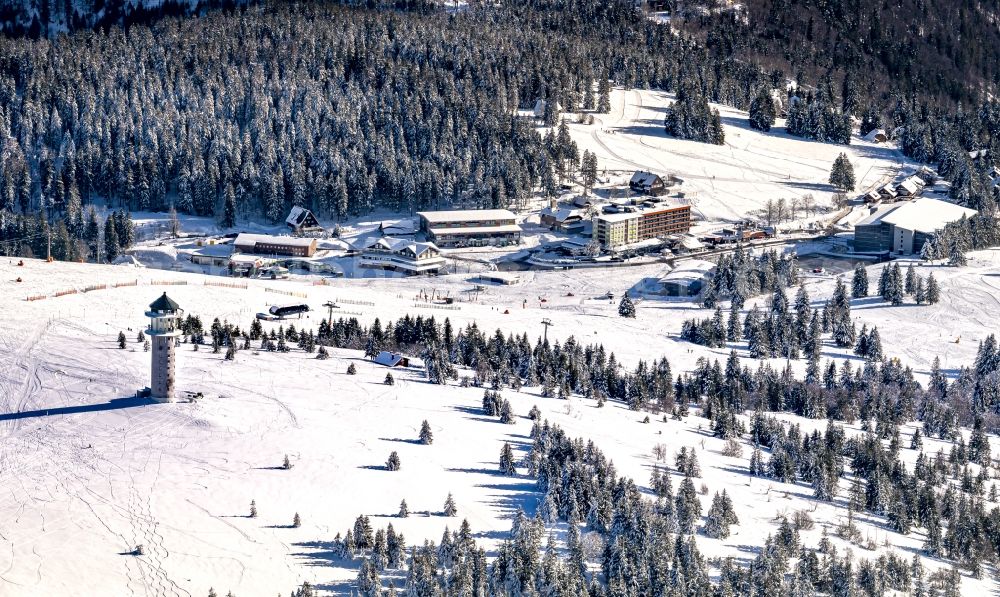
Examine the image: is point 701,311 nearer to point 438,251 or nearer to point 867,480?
point 438,251

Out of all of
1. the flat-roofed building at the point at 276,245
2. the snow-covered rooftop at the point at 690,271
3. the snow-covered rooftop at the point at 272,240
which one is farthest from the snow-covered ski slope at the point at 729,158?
the flat-roofed building at the point at 276,245

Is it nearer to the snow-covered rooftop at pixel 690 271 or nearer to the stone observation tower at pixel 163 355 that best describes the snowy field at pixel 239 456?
the stone observation tower at pixel 163 355

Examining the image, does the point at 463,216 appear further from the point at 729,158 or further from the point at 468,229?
the point at 729,158

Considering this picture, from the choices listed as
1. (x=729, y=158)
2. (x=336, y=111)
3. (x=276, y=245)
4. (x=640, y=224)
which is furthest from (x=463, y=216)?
(x=729, y=158)

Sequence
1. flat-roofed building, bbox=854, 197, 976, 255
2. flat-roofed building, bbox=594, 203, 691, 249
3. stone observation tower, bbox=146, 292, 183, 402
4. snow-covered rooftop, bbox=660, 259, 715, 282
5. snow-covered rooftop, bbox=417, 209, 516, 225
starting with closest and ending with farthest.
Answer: stone observation tower, bbox=146, 292, 183, 402, snow-covered rooftop, bbox=660, 259, 715, 282, flat-roofed building, bbox=854, 197, 976, 255, flat-roofed building, bbox=594, 203, 691, 249, snow-covered rooftop, bbox=417, 209, 516, 225

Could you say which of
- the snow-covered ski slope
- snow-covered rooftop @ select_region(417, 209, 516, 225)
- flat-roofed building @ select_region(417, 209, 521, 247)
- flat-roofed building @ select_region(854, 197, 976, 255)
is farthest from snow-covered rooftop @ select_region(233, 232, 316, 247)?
flat-roofed building @ select_region(854, 197, 976, 255)

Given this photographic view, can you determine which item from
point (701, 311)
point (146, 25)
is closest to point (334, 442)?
point (701, 311)

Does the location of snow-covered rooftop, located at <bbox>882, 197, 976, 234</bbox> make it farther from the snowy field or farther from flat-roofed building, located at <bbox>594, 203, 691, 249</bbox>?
the snowy field
